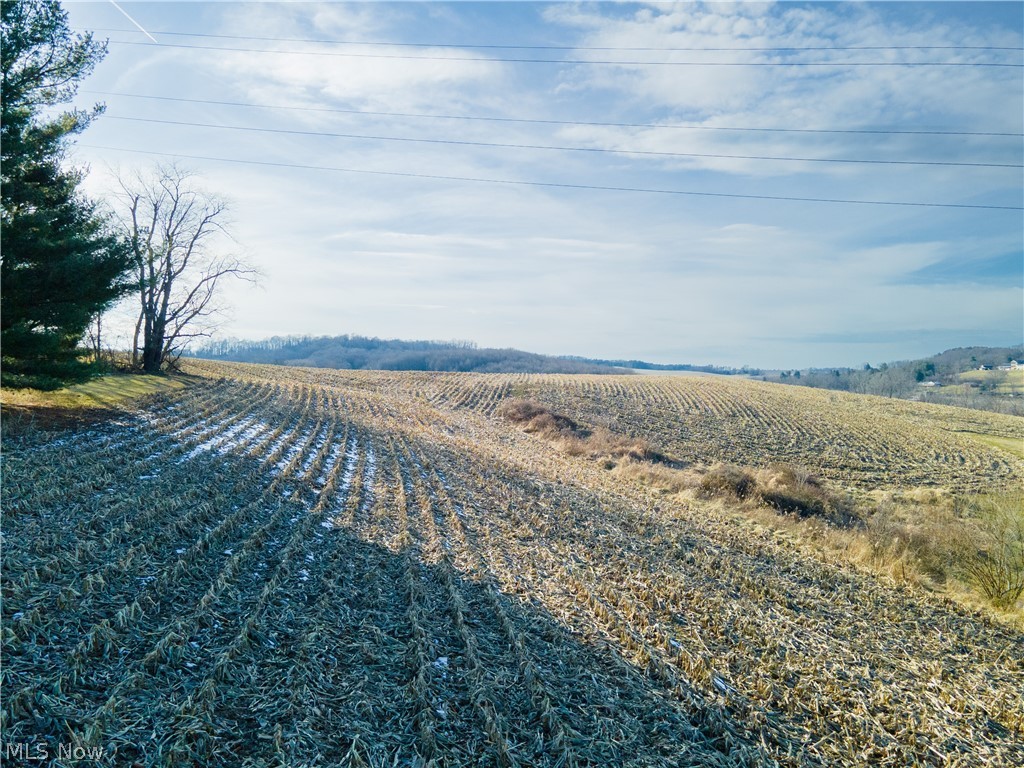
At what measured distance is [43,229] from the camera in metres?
13.2

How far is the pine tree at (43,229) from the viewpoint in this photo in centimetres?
1277

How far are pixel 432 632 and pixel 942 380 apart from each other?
390 ft

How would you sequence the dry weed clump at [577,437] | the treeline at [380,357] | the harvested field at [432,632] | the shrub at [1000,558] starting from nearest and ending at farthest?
the harvested field at [432,632] → the shrub at [1000,558] → the dry weed clump at [577,437] → the treeline at [380,357]

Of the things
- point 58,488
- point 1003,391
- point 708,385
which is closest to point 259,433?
point 58,488

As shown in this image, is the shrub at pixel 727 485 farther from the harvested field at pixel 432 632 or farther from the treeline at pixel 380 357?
the treeline at pixel 380 357

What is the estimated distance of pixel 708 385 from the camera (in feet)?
223

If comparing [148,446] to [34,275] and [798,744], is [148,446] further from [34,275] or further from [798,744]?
[798,744]

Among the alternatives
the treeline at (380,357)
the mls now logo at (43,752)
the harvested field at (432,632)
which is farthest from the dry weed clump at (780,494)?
the treeline at (380,357)

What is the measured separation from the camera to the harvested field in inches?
187

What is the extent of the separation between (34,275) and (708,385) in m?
67.1

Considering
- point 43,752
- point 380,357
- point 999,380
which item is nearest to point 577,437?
point 43,752

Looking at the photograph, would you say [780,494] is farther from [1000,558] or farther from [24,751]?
[24,751]

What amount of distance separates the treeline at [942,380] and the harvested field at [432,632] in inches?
2982

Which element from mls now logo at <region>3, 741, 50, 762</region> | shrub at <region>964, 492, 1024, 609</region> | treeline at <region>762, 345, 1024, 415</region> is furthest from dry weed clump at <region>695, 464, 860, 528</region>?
treeline at <region>762, 345, 1024, 415</region>
